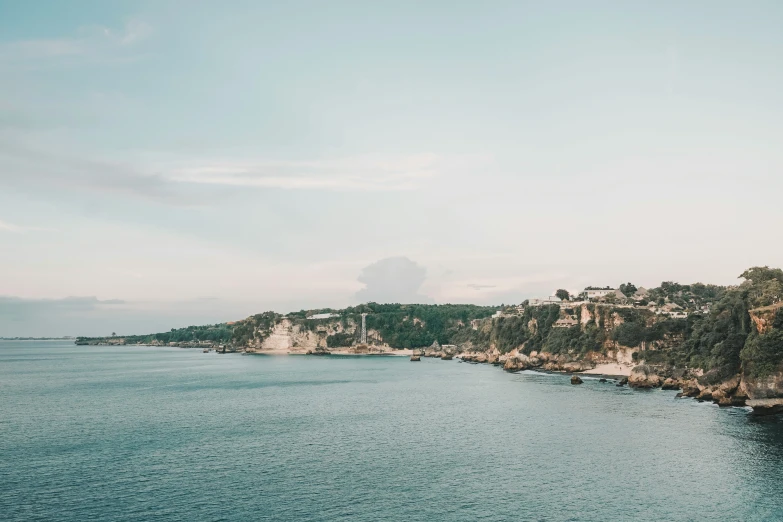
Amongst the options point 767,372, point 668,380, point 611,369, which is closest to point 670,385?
point 668,380

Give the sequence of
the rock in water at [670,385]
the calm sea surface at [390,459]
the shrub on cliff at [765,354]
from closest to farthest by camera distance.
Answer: the calm sea surface at [390,459] < the shrub on cliff at [765,354] < the rock in water at [670,385]

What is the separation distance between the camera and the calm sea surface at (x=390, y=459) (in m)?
34.7

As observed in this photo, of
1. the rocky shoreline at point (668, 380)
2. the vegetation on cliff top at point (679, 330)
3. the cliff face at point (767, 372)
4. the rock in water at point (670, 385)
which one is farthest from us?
the rock in water at point (670, 385)

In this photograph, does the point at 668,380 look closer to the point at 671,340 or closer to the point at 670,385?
the point at 670,385

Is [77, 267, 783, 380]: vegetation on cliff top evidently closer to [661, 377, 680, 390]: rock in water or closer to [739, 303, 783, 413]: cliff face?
[739, 303, 783, 413]: cliff face

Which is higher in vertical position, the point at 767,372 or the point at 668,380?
the point at 767,372

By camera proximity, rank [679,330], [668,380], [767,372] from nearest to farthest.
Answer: [767,372]
[668,380]
[679,330]

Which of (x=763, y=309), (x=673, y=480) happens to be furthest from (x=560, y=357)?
(x=673, y=480)

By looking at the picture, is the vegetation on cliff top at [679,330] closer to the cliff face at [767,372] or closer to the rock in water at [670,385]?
the cliff face at [767,372]

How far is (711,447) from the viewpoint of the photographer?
4756 cm

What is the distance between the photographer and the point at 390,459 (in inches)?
1829

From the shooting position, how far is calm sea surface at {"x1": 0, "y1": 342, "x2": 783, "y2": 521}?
1366 inches

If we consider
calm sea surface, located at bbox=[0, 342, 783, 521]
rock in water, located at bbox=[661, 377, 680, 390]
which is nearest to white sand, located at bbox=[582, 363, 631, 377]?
rock in water, located at bbox=[661, 377, 680, 390]

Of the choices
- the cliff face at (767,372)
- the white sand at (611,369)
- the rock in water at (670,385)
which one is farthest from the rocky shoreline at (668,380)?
the white sand at (611,369)
